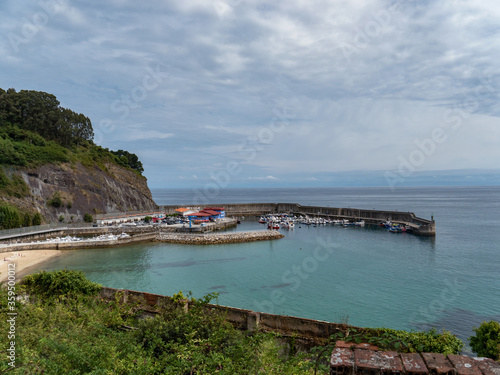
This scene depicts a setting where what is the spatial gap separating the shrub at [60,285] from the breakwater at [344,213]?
4700cm

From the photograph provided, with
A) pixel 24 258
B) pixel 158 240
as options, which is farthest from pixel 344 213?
pixel 24 258

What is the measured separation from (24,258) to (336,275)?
2907 cm

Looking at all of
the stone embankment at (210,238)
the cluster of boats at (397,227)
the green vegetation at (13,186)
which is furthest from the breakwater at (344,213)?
the green vegetation at (13,186)

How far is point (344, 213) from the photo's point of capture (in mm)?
67250

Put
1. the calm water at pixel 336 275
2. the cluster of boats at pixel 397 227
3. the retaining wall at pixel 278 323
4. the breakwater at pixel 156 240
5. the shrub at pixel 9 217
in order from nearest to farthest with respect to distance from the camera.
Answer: the retaining wall at pixel 278 323 → the calm water at pixel 336 275 → the breakwater at pixel 156 240 → the shrub at pixel 9 217 → the cluster of boats at pixel 397 227

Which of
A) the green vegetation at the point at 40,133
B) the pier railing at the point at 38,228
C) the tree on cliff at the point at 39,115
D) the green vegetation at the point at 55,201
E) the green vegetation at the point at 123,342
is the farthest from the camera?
the tree on cliff at the point at 39,115

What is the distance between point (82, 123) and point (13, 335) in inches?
2873

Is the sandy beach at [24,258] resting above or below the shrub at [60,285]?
below

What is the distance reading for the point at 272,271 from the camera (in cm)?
2766

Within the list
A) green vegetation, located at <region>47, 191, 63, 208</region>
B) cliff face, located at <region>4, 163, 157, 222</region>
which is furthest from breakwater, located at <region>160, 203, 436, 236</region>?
green vegetation, located at <region>47, 191, 63, 208</region>

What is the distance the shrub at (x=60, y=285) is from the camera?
40.7 feet

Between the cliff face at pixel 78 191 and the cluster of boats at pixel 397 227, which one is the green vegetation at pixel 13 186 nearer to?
the cliff face at pixel 78 191

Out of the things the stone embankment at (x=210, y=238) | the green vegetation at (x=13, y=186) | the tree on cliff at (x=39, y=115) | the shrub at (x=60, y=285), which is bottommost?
the stone embankment at (x=210, y=238)

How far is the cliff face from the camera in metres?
44.6
